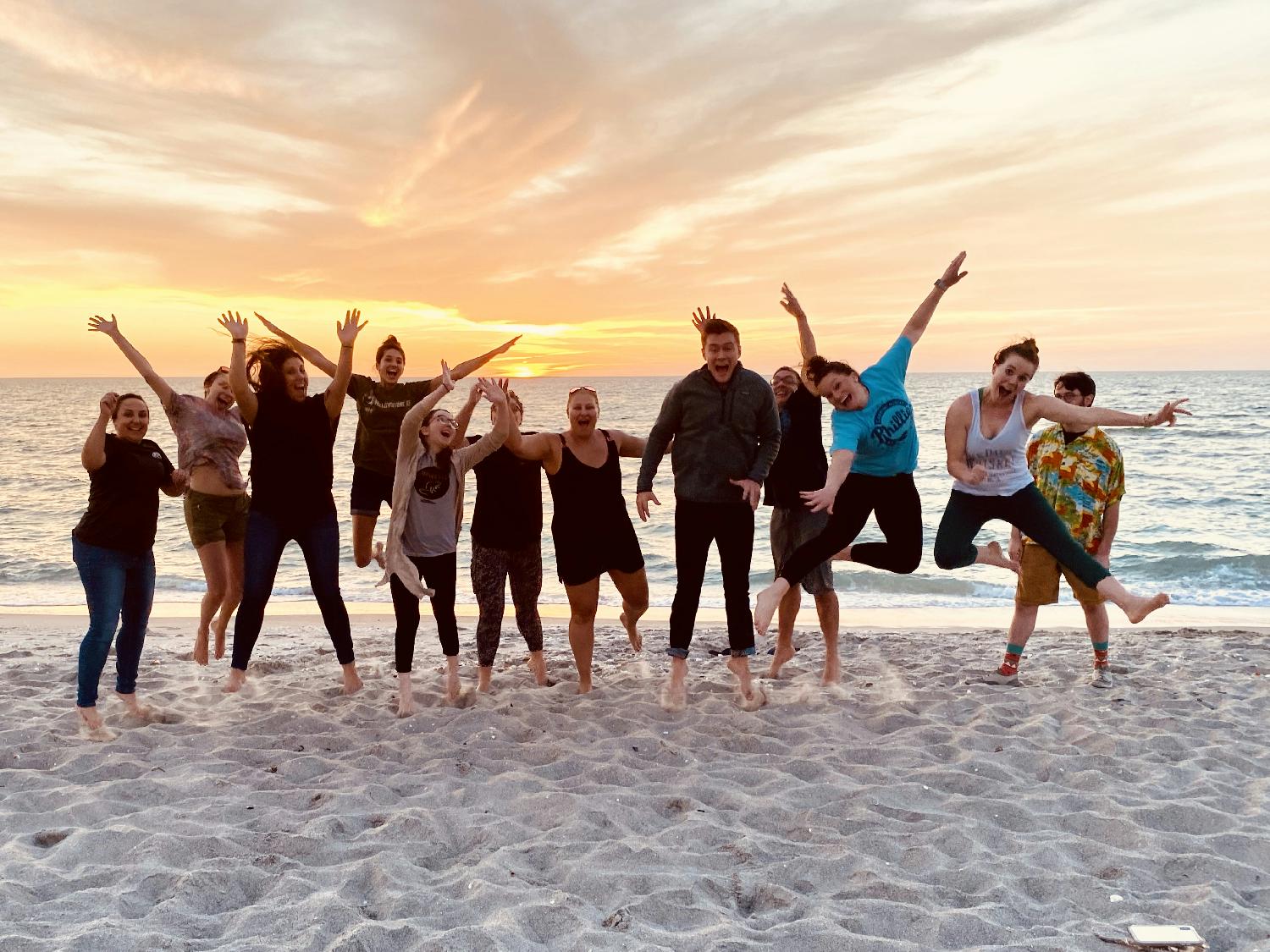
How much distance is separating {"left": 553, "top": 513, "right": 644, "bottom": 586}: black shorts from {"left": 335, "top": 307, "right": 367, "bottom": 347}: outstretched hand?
1792mm

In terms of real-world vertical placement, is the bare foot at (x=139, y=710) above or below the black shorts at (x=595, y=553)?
below

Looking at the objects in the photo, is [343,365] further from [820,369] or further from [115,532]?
[820,369]

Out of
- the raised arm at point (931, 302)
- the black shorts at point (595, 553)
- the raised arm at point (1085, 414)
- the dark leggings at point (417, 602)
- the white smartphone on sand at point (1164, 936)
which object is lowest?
the white smartphone on sand at point (1164, 936)

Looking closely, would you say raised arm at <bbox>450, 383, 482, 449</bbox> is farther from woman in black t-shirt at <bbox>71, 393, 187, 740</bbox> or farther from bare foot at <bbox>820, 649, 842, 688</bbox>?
bare foot at <bbox>820, 649, 842, 688</bbox>

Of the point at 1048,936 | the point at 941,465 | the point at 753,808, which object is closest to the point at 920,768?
the point at 753,808

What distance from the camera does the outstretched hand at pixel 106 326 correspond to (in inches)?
233

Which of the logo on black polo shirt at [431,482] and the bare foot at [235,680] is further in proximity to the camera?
the bare foot at [235,680]

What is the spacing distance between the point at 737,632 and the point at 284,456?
3.10 meters

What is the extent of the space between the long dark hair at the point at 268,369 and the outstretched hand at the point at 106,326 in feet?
3.13

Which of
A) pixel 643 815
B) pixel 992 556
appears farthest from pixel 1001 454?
pixel 643 815

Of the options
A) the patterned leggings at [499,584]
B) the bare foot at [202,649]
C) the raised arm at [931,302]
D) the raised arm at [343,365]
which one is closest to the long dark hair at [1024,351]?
the raised arm at [931,302]

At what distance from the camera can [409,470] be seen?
574 centimetres

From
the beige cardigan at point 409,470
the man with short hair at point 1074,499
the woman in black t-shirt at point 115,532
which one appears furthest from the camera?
the man with short hair at point 1074,499

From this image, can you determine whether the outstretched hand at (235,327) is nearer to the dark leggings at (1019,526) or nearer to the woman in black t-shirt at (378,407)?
the woman in black t-shirt at (378,407)
